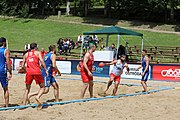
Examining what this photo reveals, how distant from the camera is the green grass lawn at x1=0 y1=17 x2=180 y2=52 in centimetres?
3909

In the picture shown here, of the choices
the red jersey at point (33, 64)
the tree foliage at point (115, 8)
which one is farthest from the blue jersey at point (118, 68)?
the tree foliage at point (115, 8)

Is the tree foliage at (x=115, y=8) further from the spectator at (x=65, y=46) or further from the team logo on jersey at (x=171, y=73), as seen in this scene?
the team logo on jersey at (x=171, y=73)

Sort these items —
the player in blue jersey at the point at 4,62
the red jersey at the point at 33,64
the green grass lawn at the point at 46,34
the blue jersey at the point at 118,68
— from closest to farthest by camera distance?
the player in blue jersey at the point at 4,62 → the red jersey at the point at 33,64 → the blue jersey at the point at 118,68 → the green grass lawn at the point at 46,34

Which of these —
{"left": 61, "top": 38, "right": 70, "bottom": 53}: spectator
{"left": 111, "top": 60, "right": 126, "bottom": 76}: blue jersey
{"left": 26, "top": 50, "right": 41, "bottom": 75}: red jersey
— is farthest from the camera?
{"left": 61, "top": 38, "right": 70, "bottom": 53}: spectator

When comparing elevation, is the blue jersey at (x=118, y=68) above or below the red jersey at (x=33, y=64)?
below

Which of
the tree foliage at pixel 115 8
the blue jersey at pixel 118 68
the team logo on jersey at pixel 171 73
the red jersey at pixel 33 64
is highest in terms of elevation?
the tree foliage at pixel 115 8

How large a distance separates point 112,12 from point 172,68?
121ft

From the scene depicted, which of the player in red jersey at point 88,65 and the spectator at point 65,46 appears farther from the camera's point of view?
the spectator at point 65,46

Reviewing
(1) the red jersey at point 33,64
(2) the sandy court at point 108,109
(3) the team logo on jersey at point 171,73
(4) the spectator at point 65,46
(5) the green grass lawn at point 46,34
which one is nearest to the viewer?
(2) the sandy court at point 108,109

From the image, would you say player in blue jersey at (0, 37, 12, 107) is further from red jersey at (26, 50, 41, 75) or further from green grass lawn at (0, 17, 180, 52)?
green grass lawn at (0, 17, 180, 52)

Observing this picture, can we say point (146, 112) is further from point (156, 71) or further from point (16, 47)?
point (16, 47)

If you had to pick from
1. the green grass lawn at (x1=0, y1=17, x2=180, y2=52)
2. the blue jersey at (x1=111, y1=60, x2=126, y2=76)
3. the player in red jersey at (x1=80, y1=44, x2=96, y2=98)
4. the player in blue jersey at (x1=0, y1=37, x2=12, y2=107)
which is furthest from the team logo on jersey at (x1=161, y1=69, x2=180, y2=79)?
the green grass lawn at (x1=0, y1=17, x2=180, y2=52)

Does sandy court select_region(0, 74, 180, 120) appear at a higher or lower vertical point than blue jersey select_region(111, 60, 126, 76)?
lower

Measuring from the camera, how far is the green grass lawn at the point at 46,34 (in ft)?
128
